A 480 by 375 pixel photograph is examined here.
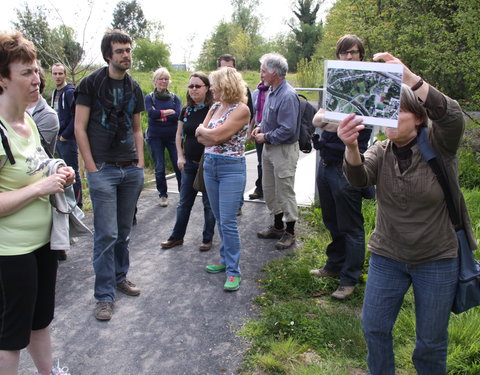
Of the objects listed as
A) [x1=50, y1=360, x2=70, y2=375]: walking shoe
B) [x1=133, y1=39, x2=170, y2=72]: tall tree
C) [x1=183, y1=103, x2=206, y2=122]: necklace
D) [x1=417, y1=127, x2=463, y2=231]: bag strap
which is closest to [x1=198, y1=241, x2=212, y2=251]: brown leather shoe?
[x1=183, y1=103, x2=206, y2=122]: necklace

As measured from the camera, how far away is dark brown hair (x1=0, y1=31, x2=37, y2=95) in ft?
6.70

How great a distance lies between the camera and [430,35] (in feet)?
25.3

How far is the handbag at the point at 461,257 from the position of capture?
2080 mm

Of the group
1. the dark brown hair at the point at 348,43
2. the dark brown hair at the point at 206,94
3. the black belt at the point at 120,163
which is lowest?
the black belt at the point at 120,163

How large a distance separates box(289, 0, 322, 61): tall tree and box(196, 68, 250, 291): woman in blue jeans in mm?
46253

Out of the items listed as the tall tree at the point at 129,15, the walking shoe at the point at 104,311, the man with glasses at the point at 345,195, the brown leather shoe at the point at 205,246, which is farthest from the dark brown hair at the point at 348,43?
the tall tree at the point at 129,15

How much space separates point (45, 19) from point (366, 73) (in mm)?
10536

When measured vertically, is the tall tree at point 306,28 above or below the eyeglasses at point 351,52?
above

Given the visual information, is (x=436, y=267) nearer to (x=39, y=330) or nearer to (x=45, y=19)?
(x=39, y=330)

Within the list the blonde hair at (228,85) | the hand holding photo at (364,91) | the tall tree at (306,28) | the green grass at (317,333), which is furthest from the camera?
the tall tree at (306,28)

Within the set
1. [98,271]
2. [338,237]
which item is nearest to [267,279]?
[338,237]

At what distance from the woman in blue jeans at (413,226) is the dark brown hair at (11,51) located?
1.59 meters

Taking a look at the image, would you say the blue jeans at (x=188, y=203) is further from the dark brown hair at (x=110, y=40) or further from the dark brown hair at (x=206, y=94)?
the dark brown hair at (x=110, y=40)

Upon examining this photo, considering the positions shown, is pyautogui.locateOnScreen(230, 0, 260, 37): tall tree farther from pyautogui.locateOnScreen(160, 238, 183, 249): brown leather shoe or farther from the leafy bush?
pyautogui.locateOnScreen(160, 238, 183, 249): brown leather shoe
